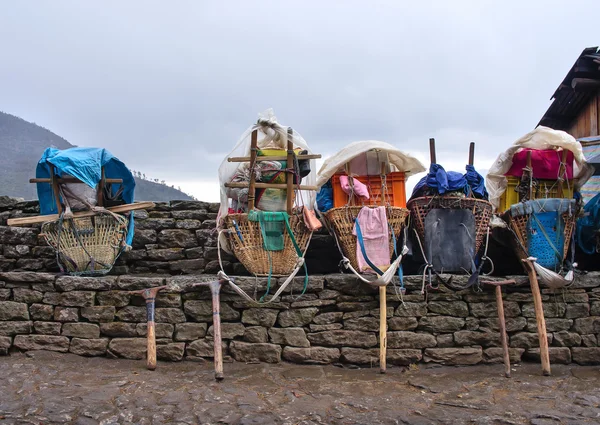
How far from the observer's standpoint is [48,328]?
5.22 metres

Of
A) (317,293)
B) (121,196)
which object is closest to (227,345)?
(317,293)

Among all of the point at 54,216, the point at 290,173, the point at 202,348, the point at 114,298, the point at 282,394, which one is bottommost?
the point at 282,394

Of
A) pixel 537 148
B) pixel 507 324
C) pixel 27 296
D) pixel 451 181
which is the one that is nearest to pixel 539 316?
pixel 507 324

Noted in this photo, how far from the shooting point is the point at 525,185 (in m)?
5.66

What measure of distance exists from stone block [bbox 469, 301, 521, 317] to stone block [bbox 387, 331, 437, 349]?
1.65ft

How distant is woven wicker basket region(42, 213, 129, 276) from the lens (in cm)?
532

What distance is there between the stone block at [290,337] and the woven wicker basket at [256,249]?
540 millimetres

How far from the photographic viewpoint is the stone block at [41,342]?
517 cm

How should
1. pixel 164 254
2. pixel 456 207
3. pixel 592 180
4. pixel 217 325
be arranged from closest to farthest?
pixel 217 325, pixel 456 207, pixel 164 254, pixel 592 180

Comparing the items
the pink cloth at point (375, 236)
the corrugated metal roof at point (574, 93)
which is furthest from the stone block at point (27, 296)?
the corrugated metal roof at point (574, 93)

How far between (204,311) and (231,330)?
12.5 inches

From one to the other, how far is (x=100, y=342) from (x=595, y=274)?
488 centimetres

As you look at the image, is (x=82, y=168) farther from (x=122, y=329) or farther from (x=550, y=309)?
(x=550, y=309)

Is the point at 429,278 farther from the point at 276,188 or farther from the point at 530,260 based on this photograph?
the point at 276,188
